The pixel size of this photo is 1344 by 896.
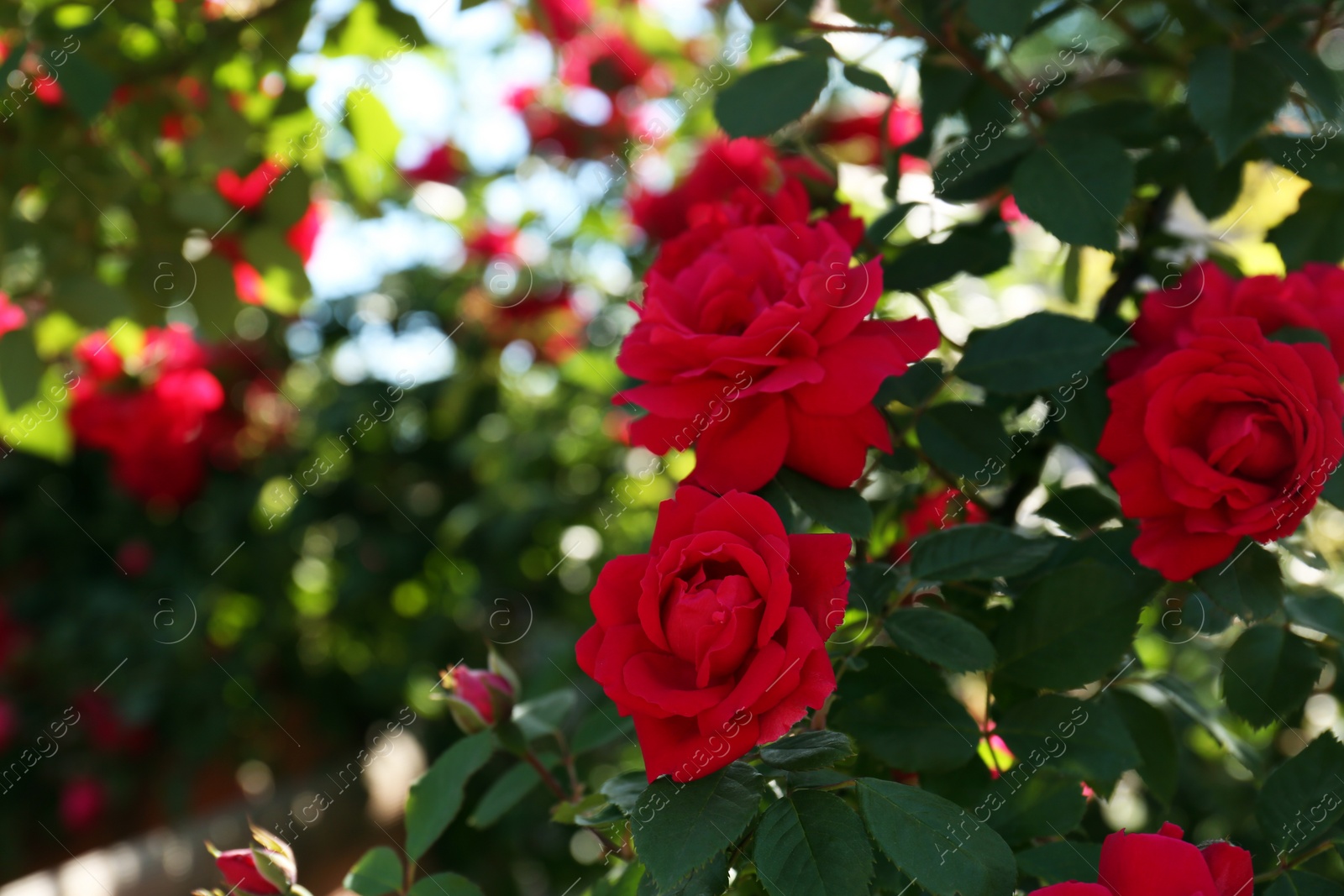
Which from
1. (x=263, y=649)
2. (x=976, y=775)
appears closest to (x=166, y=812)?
(x=263, y=649)

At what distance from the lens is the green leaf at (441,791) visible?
578 millimetres

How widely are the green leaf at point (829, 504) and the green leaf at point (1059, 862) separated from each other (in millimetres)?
187

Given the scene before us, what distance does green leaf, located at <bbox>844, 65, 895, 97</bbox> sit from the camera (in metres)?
0.65

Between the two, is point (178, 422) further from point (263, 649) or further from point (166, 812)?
point (166, 812)

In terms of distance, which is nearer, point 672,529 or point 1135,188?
point 672,529

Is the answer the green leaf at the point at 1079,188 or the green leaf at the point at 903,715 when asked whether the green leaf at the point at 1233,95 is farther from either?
the green leaf at the point at 903,715

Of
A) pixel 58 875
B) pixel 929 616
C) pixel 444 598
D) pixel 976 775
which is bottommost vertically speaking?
pixel 444 598

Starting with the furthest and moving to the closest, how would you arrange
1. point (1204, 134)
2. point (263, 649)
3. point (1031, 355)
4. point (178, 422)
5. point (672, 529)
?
point (263, 649) < point (178, 422) < point (1204, 134) < point (1031, 355) < point (672, 529)

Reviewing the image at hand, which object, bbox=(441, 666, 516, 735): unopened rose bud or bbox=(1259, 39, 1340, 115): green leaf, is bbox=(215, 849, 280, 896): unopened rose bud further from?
bbox=(1259, 39, 1340, 115): green leaf

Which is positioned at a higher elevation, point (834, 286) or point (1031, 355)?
point (834, 286)

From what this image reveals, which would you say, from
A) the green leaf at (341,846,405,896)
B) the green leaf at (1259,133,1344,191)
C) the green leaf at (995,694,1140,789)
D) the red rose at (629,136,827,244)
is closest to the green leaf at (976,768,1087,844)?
the green leaf at (995,694,1140,789)

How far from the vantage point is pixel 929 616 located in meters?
0.51

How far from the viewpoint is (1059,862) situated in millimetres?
482

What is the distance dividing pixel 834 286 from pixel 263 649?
1702 mm
